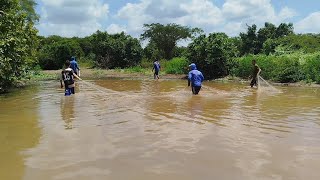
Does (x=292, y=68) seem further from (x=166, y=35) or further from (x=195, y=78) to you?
(x=166, y=35)

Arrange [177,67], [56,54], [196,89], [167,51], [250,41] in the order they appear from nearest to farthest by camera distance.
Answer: [196,89]
[177,67]
[250,41]
[56,54]
[167,51]

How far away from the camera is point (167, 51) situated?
54.4 m

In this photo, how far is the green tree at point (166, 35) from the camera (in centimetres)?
5403

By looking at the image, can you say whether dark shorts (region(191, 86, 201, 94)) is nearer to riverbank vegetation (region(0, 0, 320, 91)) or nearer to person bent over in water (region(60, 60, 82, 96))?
person bent over in water (region(60, 60, 82, 96))

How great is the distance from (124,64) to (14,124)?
3549cm

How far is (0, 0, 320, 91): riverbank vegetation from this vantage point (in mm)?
18375

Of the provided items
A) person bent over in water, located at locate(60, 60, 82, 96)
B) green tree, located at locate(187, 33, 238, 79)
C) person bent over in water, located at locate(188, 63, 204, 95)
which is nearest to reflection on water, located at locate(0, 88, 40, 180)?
person bent over in water, located at locate(60, 60, 82, 96)

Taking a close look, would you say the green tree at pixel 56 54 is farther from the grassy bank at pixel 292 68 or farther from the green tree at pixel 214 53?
the grassy bank at pixel 292 68

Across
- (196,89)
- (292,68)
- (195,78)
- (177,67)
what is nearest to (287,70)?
(292,68)

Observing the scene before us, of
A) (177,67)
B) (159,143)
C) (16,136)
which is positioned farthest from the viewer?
(177,67)

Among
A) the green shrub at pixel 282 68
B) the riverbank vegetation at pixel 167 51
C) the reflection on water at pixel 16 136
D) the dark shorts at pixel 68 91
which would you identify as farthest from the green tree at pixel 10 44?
the green shrub at pixel 282 68

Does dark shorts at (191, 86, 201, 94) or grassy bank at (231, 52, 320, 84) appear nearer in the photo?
dark shorts at (191, 86, 201, 94)

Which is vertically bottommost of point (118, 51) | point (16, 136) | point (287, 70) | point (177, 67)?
point (16, 136)

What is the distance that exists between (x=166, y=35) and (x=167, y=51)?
2.24m
